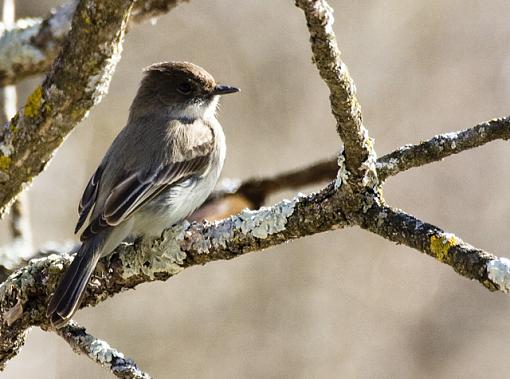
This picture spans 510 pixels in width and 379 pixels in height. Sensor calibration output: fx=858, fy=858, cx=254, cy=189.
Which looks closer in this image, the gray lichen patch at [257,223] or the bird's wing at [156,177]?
the gray lichen patch at [257,223]

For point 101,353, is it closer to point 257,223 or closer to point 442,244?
point 257,223

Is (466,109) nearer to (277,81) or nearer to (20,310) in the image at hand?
(277,81)

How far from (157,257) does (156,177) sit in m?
1.14

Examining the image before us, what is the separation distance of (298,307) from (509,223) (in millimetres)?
2075

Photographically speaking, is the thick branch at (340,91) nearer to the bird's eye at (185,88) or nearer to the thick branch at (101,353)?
the thick branch at (101,353)

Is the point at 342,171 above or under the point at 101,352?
above

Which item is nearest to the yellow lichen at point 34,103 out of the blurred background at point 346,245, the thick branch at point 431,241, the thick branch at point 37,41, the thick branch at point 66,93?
the thick branch at point 66,93

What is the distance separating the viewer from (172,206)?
15.7 ft

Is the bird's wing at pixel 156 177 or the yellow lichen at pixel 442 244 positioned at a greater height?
the bird's wing at pixel 156 177

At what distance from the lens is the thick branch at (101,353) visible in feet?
10.9

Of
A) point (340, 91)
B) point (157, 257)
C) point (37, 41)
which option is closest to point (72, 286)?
point (157, 257)

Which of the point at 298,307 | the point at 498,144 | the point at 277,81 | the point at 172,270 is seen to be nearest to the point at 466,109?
the point at 498,144

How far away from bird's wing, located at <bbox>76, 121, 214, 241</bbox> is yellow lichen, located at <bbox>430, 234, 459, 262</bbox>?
7.02 ft

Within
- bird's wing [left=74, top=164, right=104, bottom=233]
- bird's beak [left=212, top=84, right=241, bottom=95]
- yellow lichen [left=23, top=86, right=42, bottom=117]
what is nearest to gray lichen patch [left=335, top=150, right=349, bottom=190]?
yellow lichen [left=23, top=86, right=42, bottom=117]
